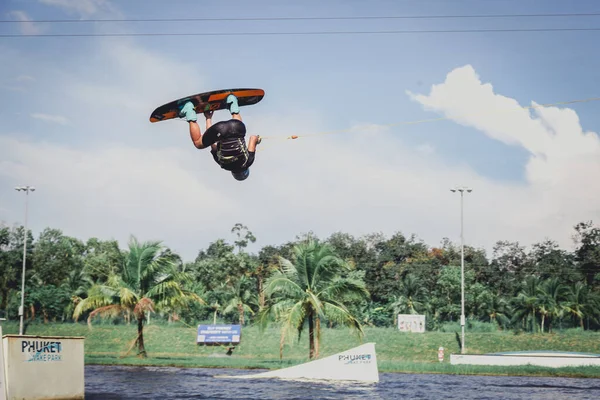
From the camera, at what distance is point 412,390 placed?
108 feet

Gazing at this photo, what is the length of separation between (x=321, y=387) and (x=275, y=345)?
21182 mm

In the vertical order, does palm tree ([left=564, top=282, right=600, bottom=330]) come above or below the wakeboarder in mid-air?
below

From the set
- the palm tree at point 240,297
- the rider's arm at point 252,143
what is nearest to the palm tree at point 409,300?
the palm tree at point 240,297

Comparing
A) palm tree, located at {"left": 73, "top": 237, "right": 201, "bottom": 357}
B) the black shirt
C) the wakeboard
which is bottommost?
palm tree, located at {"left": 73, "top": 237, "right": 201, "bottom": 357}

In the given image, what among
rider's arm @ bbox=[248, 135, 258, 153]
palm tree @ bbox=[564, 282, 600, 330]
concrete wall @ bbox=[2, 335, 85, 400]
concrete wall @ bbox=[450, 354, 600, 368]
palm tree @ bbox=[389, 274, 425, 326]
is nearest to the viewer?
rider's arm @ bbox=[248, 135, 258, 153]

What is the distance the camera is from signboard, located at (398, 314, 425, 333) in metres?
60.9

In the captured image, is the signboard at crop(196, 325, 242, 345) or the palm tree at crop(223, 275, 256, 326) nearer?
the signboard at crop(196, 325, 242, 345)

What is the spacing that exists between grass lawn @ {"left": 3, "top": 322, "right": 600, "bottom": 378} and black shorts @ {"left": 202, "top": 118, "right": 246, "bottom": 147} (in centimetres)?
3297

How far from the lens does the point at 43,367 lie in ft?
78.8

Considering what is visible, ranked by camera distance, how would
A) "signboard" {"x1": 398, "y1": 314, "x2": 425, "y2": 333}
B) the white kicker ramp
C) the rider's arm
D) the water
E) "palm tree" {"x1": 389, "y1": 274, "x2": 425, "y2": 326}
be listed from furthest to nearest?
"palm tree" {"x1": 389, "y1": 274, "x2": 425, "y2": 326} < "signboard" {"x1": 398, "y1": 314, "x2": 425, "y2": 333} < the white kicker ramp < the water < the rider's arm

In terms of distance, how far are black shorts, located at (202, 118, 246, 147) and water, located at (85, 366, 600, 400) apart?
16.9 metres

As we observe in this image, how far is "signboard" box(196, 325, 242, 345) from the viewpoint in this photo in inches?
2084

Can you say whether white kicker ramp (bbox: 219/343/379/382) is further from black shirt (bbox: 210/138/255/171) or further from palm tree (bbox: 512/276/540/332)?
palm tree (bbox: 512/276/540/332)

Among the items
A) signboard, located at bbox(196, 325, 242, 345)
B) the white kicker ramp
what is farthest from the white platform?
signboard, located at bbox(196, 325, 242, 345)
